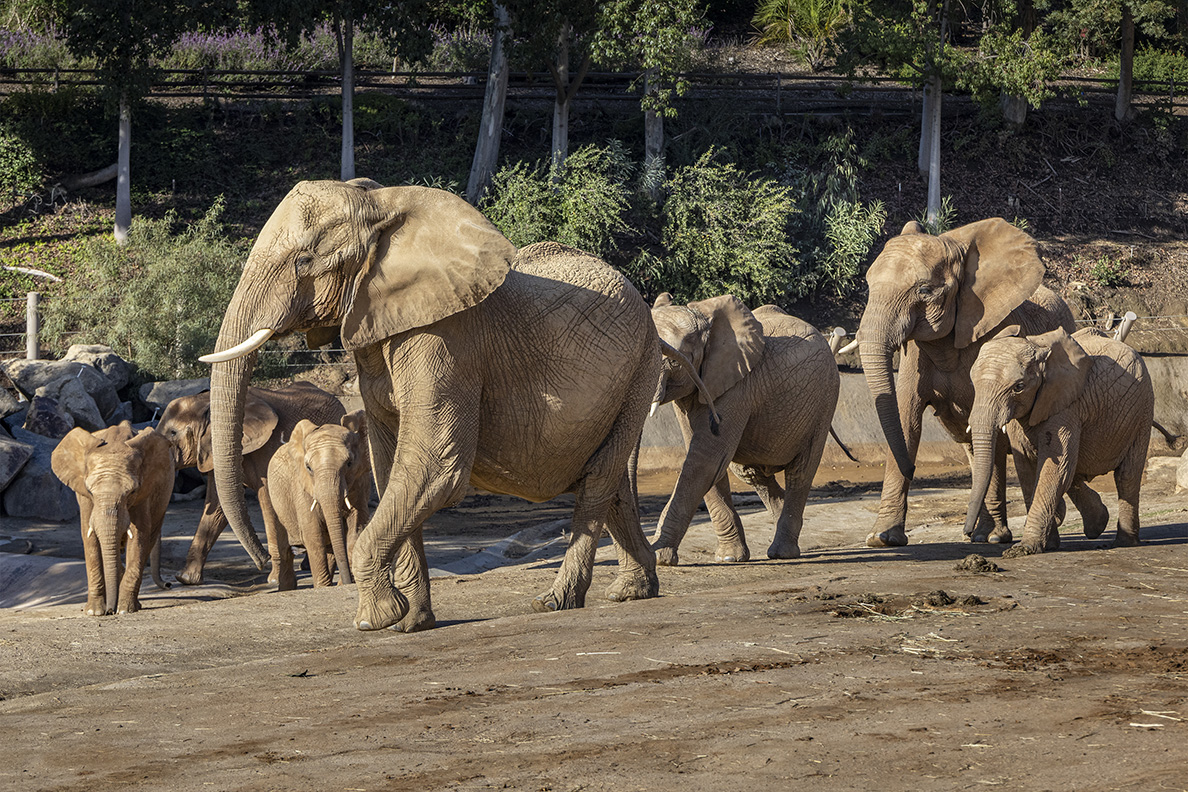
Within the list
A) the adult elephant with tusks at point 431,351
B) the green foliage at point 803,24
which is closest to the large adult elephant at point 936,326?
the adult elephant with tusks at point 431,351

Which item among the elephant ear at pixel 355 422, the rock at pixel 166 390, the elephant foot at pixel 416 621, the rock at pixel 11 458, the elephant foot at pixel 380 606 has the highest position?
the elephant ear at pixel 355 422

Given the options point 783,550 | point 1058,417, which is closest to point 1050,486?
point 1058,417

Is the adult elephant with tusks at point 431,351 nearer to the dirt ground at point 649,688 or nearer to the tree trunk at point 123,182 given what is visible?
the dirt ground at point 649,688

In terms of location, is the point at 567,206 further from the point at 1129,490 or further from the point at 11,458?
the point at 1129,490

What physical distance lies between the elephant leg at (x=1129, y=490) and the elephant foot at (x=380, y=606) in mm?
6891

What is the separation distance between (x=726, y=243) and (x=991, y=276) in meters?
14.7

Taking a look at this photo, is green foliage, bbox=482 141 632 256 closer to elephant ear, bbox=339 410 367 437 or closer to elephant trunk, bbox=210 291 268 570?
elephant ear, bbox=339 410 367 437

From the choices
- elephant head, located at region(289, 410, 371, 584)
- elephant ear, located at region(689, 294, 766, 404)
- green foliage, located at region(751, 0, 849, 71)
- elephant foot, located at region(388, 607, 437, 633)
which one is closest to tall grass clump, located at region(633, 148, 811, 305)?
green foliage, located at region(751, 0, 849, 71)

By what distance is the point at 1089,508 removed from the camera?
40.7 ft

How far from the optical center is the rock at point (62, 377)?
761 inches

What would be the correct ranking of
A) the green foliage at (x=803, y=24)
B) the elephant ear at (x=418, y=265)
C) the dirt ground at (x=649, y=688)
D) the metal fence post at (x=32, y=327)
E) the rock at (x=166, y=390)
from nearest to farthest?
the dirt ground at (x=649, y=688) < the elephant ear at (x=418, y=265) < the rock at (x=166, y=390) < the metal fence post at (x=32, y=327) < the green foliage at (x=803, y=24)

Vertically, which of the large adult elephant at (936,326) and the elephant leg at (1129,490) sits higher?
the large adult elephant at (936,326)

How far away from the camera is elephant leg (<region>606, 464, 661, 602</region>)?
895 cm

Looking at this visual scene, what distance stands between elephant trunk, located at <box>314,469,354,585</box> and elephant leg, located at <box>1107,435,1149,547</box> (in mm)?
6545
